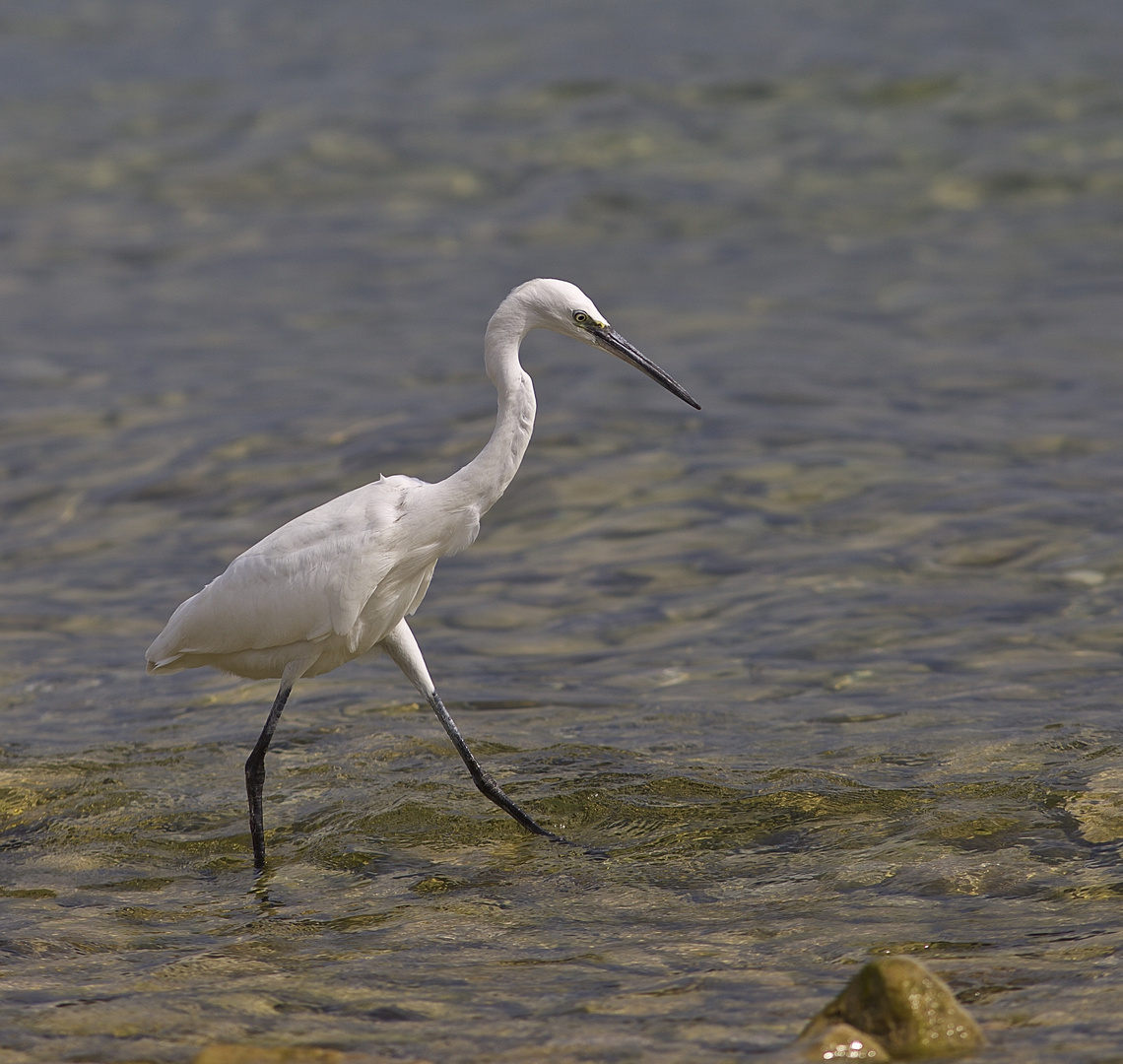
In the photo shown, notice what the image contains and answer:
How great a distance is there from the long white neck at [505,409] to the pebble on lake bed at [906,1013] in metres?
2.07

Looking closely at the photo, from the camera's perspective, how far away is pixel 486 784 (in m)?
→ 5.30

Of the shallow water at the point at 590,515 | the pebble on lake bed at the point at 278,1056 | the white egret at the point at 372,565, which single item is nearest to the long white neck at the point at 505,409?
the white egret at the point at 372,565

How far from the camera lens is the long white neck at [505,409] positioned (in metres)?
4.87

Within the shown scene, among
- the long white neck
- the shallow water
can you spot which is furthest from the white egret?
the shallow water

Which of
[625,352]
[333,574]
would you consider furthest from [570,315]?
[333,574]

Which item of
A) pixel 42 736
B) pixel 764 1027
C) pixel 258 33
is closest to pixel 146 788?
pixel 42 736

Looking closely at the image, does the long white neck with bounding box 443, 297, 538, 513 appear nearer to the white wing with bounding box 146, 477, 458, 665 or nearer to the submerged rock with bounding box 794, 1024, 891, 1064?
the white wing with bounding box 146, 477, 458, 665

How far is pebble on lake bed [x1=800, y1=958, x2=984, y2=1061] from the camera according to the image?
10.9 feet

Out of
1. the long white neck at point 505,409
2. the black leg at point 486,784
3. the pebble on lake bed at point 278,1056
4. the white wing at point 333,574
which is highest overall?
the long white neck at point 505,409

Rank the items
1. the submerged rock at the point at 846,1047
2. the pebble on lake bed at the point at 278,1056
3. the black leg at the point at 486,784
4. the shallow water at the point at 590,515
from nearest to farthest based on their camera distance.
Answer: the submerged rock at the point at 846,1047
the pebble on lake bed at the point at 278,1056
the shallow water at the point at 590,515
the black leg at the point at 486,784

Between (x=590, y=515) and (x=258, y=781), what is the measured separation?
3435 millimetres

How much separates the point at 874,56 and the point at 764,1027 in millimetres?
13489

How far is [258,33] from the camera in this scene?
17.7m

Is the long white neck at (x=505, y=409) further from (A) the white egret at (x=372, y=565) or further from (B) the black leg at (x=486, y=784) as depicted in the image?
(B) the black leg at (x=486, y=784)
